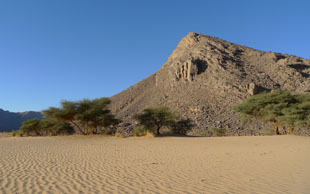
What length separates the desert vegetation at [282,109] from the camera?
63.0 feet

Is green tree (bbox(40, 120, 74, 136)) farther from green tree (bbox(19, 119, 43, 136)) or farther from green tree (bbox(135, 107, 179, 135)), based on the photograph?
green tree (bbox(135, 107, 179, 135))

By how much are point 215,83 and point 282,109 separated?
35.0 m

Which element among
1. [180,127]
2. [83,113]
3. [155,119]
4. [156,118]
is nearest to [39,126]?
[83,113]

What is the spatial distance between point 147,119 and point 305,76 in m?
54.1

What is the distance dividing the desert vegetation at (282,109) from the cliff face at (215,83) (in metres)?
11.7

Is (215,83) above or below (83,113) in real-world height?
above

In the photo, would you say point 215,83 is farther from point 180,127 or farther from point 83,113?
point 83,113

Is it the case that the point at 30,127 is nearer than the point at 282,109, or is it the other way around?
the point at 282,109

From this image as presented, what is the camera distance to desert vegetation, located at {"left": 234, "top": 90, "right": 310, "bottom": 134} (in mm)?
19203

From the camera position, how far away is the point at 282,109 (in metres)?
20.5

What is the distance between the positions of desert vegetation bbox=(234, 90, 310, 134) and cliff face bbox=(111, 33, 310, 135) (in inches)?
459

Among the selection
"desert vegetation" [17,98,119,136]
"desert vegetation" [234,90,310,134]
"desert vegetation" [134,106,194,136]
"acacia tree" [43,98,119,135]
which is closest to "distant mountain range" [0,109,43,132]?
"desert vegetation" [17,98,119,136]

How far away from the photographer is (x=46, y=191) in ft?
15.0

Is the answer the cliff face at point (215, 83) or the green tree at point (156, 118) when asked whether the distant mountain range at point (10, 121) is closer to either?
the cliff face at point (215, 83)
